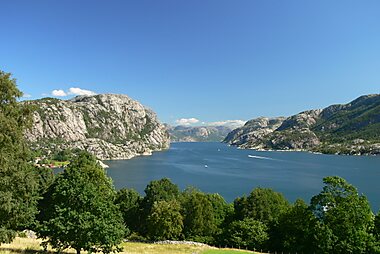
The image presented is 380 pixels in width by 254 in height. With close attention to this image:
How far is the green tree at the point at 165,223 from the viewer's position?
55500 mm

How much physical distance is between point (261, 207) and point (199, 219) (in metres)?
12.1

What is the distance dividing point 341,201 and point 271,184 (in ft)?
325

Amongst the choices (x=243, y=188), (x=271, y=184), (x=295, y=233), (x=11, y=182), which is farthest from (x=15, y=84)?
(x=271, y=184)

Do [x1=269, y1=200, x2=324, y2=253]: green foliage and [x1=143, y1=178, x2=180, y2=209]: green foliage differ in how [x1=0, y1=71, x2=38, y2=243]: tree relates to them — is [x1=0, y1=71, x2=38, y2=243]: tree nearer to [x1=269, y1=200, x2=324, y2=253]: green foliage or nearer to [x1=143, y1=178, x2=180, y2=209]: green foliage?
[x1=269, y1=200, x2=324, y2=253]: green foliage

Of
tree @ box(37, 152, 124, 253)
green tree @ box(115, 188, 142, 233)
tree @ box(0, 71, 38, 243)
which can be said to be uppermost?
tree @ box(0, 71, 38, 243)

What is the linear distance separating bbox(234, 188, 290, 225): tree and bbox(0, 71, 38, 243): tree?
4426 centimetres

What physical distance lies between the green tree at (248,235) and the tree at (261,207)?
4.12 m

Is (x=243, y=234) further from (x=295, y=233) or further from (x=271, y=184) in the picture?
(x=271, y=184)

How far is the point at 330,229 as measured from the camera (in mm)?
42094

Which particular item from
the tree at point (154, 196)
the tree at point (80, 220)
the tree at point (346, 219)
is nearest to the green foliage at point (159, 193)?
the tree at point (154, 196)

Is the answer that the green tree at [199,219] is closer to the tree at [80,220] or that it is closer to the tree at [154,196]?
the tree at [154,196]

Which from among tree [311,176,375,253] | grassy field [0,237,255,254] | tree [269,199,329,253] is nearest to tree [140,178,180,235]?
grassy field [0,237,255,254]

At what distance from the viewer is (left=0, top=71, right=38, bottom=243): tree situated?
2036 cm

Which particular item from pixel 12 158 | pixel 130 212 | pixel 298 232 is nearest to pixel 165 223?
pixel 130 212
